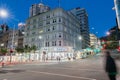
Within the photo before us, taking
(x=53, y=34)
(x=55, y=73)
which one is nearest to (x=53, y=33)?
(x=53, y=34)

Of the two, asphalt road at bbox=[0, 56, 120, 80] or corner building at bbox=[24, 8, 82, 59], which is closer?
asphalt road at bbox=[0, 56, 120, 80]

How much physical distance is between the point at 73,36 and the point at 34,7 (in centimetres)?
10888

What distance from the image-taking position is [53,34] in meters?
56.0

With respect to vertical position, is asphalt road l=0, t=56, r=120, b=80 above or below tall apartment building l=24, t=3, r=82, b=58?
below

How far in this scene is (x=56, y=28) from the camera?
55.7 metres

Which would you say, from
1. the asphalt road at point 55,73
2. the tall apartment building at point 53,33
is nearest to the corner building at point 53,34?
the tall apartment building at point 53,33

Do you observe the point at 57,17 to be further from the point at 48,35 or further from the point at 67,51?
the point at 67,51

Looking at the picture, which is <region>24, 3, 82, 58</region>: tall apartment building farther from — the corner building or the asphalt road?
the asphalt road

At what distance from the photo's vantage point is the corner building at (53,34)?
5478 cm

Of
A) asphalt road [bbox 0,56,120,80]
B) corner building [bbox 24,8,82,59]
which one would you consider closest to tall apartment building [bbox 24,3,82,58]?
corner building [bbox 24,8,82,59]

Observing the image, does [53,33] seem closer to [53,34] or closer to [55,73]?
[53,34]

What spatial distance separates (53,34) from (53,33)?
1.37 ft

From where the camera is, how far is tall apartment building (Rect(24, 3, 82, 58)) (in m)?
54.8

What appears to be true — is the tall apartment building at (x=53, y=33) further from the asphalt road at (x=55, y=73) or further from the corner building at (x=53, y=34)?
the asphalt road at (x=55, y=73)
